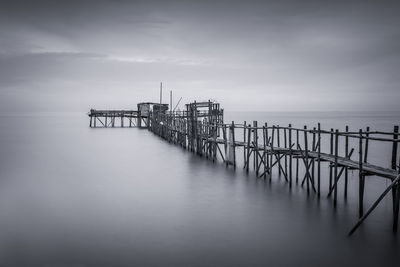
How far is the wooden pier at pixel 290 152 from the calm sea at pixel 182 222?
0.65 metres

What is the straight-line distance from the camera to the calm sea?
24.5 feet

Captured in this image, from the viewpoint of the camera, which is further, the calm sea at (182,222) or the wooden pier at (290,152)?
the wooden pier at (290,152)

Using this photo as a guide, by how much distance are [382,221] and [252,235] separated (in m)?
3.47

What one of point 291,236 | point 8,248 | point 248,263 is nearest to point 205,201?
point 291,236

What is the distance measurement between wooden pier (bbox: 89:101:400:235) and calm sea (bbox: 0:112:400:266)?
0.65 metres

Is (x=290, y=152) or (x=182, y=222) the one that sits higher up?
(x=290, y=152)

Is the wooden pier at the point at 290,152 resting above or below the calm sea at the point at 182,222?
above

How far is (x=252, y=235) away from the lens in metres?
8.88

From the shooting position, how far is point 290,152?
13367 millimetres

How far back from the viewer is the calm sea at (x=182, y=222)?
7477 mm

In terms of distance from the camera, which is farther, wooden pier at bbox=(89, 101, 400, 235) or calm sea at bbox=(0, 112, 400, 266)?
wooden pier at bbox=(89, 101, 400, 235)

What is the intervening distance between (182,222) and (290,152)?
17.4ft

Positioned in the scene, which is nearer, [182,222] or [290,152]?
[182,222]

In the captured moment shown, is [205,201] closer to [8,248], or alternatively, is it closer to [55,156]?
[8,248]
